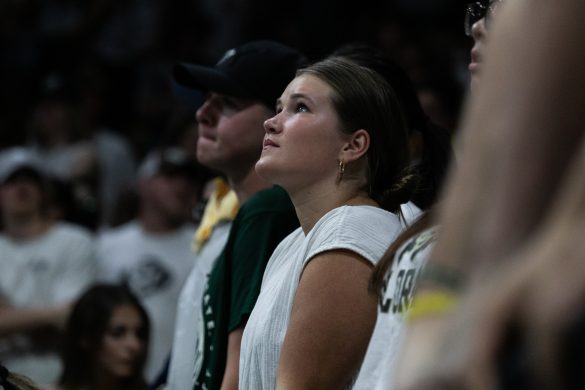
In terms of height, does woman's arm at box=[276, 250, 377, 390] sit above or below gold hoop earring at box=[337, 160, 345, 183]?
below

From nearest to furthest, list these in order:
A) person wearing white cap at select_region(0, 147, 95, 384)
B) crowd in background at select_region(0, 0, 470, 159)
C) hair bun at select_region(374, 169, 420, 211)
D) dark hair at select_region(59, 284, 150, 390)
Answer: hair bun at select_region(374, 169, 420, 211), dark hair at select_region(59, 284, 150, 390), person wearing white cap at select_region(0, 147, 95, 384), crowd in background at select_region(0, 0, 470, 159)

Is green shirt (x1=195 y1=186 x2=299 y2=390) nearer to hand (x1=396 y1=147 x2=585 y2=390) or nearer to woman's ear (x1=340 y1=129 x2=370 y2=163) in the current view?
woman's ear (x1=340 y1=129 x2=370 y2=163)

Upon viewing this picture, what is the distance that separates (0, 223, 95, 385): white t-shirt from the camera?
6.30m

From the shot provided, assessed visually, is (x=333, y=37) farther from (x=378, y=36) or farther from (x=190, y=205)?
(x=190, y=205)

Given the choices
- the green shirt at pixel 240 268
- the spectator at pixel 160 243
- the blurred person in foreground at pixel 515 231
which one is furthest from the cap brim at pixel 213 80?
the blurred person in foreground at pixel 515 231

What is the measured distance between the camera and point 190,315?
4.17 metres

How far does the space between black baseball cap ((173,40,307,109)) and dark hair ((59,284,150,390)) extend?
1509 millimetres

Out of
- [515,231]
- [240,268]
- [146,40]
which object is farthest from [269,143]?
[146,40]

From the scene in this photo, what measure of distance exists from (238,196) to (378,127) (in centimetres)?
97

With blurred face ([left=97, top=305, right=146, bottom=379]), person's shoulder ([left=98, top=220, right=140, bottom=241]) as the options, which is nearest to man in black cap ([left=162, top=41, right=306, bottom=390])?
blurred face ([left=97, top=305, right=146, bottom=379])

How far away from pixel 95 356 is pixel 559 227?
425 centimetres

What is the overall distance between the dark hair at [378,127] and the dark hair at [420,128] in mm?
422

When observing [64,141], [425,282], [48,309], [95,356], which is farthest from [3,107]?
[425,282]

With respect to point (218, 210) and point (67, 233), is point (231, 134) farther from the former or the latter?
point (67, 233)
